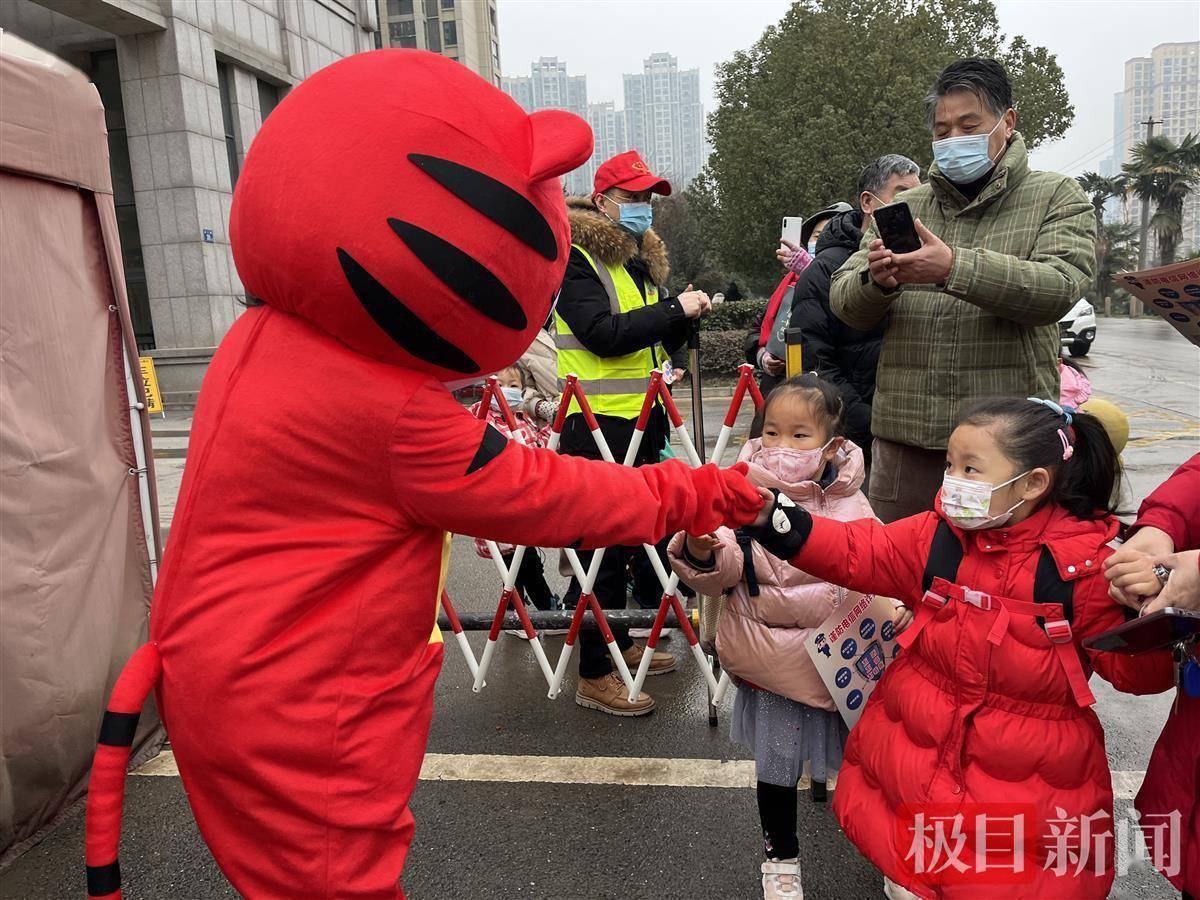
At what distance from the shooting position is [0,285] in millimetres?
2488

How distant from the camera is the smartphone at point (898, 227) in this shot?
244 centimetres

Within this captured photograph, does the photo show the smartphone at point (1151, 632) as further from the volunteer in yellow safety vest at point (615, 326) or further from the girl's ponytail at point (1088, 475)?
the volunteer in yellow safety vest at point (615, 326)

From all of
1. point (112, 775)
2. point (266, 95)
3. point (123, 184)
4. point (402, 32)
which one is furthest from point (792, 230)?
point (402, 32)

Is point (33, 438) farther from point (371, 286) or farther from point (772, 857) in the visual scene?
point (772, 857)

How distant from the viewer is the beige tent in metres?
2.55

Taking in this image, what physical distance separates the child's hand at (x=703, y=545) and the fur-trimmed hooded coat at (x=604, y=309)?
1.27 meters

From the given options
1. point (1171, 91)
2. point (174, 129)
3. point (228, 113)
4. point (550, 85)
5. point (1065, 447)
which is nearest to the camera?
point (1065, 447)

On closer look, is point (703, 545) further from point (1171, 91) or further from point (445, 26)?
point (1171, 91)

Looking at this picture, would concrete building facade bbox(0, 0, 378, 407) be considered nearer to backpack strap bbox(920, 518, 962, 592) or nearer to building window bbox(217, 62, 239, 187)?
building window bbox(217, 62, 239, 187)

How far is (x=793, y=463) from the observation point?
2275 mm

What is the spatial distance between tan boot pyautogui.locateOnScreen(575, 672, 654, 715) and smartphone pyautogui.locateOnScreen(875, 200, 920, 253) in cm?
201

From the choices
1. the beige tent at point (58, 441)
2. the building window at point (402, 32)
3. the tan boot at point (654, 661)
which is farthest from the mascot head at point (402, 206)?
the building window at point (402, 32)

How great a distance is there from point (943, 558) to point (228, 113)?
51.5ft

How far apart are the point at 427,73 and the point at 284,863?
143 centimetres
